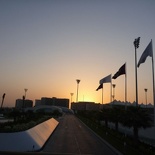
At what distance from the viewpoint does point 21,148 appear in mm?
23250

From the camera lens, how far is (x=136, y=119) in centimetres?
3012

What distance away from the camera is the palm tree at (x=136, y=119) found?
99.3 ft

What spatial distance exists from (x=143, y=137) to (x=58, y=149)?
56.1 feet

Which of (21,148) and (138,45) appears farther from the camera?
(138,45)

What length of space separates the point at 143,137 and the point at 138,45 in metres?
15.0

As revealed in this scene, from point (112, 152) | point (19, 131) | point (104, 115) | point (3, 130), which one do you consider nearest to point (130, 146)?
point (112, 152)

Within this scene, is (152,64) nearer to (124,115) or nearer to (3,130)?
(124,115)

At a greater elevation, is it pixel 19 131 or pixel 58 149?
pixel 19 131

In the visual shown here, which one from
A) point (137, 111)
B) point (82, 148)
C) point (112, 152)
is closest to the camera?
point (112, 152)

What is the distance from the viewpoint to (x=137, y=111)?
104 ft

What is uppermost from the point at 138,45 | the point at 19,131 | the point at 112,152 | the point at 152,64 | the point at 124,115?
the point at 138,45

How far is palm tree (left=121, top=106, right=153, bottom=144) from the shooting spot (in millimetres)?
30281

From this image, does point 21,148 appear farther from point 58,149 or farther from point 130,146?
point 130,146

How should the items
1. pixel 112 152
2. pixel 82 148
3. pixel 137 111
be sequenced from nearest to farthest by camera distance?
pixel 112 152
pixel 82 148
pixel 137 111
